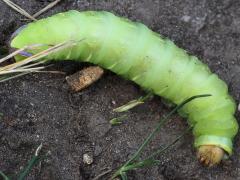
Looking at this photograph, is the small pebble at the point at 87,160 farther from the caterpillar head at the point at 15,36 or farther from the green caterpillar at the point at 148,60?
the caterpillar head at the point at 15,36

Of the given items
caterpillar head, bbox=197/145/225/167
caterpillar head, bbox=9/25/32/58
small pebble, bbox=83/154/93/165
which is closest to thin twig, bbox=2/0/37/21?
caterpillar head, bbox=9/25/32/58

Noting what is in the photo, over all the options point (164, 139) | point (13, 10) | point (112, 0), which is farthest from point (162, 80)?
point (13, 10)

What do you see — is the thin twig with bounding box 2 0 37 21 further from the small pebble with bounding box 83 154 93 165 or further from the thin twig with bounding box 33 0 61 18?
the small pebble with bounding box 83 154 93 165

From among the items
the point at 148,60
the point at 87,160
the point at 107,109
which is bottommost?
the point at 87,160

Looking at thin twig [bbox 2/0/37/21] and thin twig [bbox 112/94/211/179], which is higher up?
thin twig [bbox 2/0/37/21]

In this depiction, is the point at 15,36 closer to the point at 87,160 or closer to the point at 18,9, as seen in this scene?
the point at 18,9

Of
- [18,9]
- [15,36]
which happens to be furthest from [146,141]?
[18,9]

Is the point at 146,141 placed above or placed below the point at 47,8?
below

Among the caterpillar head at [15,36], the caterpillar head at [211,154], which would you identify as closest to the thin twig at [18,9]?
the caterpillar head at [15,36]
